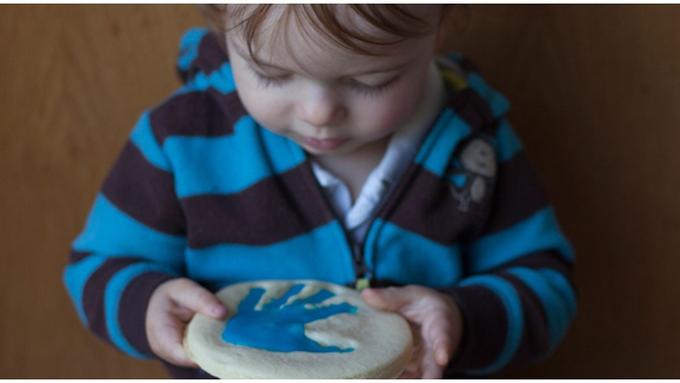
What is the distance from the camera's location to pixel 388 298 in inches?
30.4

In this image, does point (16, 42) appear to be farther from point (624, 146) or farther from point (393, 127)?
point (624, 146)

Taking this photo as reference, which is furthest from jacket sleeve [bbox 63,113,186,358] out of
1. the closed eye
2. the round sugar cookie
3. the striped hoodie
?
the closed eye

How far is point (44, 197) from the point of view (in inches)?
42.9

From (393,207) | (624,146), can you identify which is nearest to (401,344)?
(393,207)

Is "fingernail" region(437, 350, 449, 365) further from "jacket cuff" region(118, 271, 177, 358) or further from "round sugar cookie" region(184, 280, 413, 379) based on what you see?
"jacket cuff" region(118, 271, 177, 358)

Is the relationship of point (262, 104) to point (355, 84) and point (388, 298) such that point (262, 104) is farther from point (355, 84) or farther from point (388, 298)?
point (388, 298)

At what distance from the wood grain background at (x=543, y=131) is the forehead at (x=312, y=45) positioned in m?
0.27

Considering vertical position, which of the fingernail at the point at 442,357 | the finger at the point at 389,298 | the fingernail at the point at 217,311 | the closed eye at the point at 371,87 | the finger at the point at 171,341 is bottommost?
the fingernail at the point at 442,357

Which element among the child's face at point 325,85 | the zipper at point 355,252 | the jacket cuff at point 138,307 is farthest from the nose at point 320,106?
the jacket cuff at point 138,307

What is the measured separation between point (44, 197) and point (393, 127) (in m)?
0.49

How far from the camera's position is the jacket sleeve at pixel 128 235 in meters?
0.86

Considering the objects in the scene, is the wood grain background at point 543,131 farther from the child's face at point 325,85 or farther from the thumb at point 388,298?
the thumb at point 388,298

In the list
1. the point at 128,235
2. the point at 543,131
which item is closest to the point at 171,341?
the point at 128,235

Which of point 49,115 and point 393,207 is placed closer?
point 393,207
